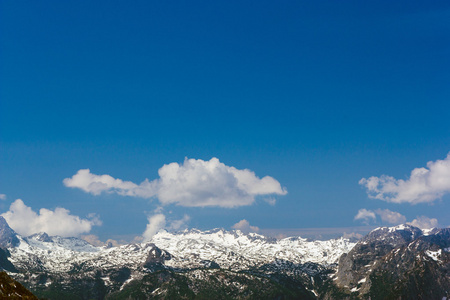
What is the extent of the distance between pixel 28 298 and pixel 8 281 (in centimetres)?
742

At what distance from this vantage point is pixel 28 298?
10681 cm

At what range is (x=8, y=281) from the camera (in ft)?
353
